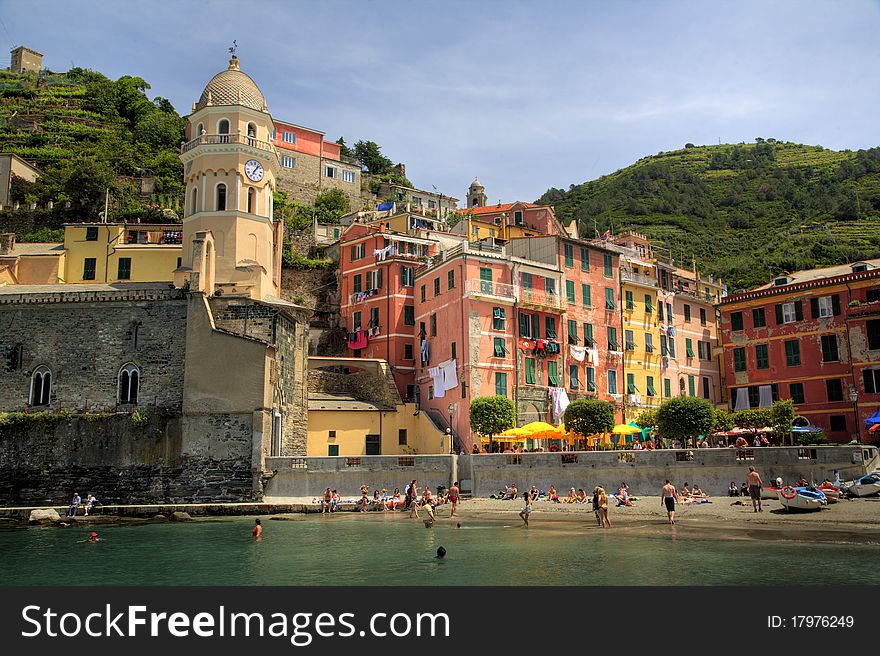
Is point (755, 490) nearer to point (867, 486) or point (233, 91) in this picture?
point (867, 486)

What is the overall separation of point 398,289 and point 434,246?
20.2 ft

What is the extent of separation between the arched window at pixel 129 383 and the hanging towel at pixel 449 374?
17.7 metres

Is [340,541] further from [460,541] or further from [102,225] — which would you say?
[102,225]

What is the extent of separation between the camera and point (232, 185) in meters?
45.4

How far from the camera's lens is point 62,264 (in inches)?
2135

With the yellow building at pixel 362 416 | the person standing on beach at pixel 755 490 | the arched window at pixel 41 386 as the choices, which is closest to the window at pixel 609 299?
the yellow building at pixel 362 416

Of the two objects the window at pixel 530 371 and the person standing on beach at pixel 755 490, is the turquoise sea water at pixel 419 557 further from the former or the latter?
the window at pixel 530 371

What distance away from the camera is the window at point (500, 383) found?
45000 millimetres

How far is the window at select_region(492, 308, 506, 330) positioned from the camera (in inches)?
1806

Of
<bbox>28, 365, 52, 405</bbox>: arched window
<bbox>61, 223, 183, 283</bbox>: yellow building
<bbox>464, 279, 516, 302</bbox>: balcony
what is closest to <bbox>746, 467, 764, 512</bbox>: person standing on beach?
<bbox>464, 279, 516, 302</bbox>: balcony

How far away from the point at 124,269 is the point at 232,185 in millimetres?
14234

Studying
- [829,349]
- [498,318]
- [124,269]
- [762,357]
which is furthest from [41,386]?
[829,349]

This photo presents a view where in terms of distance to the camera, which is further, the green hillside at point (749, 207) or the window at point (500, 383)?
the green hillside at point (749, 207)

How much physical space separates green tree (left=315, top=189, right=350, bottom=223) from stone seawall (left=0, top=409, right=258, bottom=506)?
1742 inches
